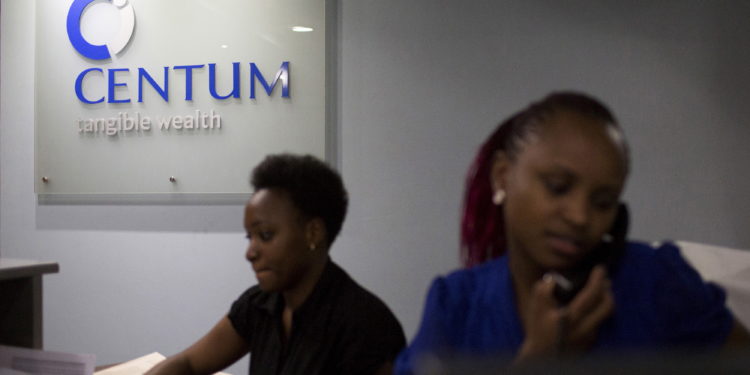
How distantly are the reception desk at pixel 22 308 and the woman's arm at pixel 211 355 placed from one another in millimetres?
273

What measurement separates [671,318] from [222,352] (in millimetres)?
1105

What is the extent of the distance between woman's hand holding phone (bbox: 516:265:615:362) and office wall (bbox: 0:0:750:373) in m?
2.08

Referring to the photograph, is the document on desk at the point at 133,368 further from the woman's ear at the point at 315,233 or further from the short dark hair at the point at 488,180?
the short dark hair at the point at 488,180

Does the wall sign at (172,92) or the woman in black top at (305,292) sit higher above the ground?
the wall sign at (172,92)

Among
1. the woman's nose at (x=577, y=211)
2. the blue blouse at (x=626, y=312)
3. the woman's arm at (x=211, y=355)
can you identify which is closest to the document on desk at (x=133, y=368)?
the woman's arm at (x=211, y=355)

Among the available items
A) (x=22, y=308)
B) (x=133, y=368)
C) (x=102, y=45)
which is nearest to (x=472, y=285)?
(x=22, y=308)

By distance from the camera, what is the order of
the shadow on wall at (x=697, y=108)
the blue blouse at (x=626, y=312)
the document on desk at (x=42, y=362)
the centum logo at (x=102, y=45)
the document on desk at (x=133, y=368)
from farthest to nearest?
the centum logo at (x=102, y=45), the shadow on wall at (x=697, y=108), the document on desk at (x=133, y=368), the document on desk at (x=42, y=362), the blue blouse at (x=626, y=312)

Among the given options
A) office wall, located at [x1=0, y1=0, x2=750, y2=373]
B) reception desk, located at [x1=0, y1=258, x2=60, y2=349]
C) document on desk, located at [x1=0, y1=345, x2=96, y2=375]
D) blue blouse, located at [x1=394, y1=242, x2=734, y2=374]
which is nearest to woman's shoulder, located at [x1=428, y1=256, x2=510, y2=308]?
blue blouse, located at [x1=394, y1=242, x2=734, y2=374]

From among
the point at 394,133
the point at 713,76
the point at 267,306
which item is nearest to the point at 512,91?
the point at 394,133

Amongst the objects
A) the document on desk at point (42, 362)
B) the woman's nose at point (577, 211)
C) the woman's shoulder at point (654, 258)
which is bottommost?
the document on desk at point (42, 362)

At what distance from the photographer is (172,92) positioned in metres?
3.31

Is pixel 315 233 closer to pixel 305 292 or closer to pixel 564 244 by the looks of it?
pixel 305 292

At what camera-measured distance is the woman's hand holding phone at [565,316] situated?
741 mm

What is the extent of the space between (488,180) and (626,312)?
0.80 feet
